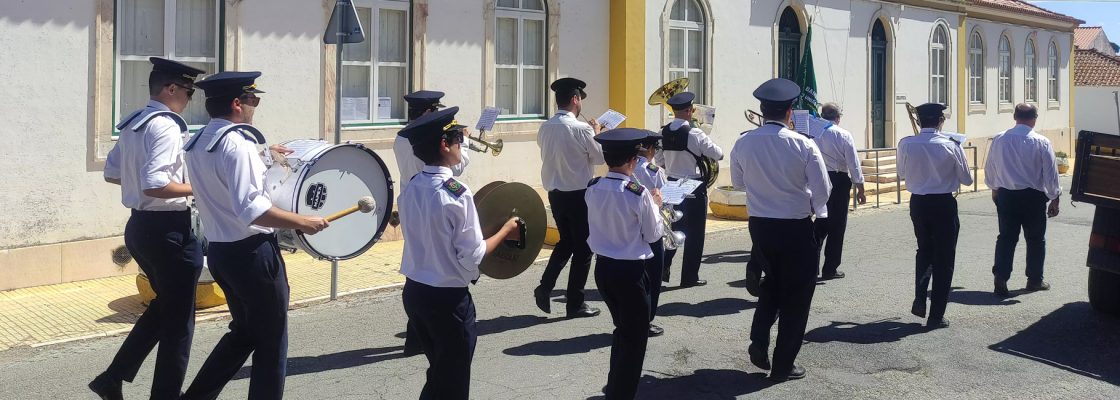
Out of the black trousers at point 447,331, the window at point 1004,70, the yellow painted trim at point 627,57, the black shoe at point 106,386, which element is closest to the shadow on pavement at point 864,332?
the black trousers at point 447,331

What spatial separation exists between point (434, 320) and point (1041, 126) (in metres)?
27.0

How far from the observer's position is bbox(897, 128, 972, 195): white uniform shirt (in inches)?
294

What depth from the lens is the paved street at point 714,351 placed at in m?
5.99

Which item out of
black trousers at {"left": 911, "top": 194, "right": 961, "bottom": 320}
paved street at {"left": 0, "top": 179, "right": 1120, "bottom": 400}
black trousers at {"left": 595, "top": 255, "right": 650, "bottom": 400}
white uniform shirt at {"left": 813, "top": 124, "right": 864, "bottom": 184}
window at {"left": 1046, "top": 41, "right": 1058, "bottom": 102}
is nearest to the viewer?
black trousers at {"left": 595, "top": 255, "right": 650, "bottom": 400}

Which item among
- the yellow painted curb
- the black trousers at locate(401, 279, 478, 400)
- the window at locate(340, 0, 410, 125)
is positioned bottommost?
the yellow painted curb

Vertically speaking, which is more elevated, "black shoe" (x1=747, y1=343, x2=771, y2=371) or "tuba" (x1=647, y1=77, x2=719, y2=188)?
"tuba" (x1=647, y1=77, x2=719, y2=188)

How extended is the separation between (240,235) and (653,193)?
7.37 feet

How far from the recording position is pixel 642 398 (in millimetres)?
5812

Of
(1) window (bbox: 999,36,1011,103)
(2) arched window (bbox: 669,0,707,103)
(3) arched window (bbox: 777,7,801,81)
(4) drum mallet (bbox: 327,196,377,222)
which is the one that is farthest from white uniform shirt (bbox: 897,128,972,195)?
(1) window (bbox: 999,36,1011,103)

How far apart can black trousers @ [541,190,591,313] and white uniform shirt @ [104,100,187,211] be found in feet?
10.1

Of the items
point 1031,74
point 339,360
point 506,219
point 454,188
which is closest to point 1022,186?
point 506,219

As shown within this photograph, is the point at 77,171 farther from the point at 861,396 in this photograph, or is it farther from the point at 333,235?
the point at 861,396

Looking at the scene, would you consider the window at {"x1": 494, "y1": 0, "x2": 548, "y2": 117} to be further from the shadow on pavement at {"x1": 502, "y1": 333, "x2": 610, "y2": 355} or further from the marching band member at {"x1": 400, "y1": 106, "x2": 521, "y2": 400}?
the marching band member at {"x1": 400, "y1": 106, "x2": 521, "y2": 400}

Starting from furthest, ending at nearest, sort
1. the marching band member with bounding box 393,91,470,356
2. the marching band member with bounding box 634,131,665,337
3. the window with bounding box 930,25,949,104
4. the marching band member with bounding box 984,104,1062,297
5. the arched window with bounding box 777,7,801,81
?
the window with bounding box 930,25,949,104 < the arched window with bounding box 777,7,801,81 < the marching band member with bounding box 984,104,1062,297 < the marching band member with bounding box 393,91,470,356 < the marching band member with bounding box 634,131,665,337
